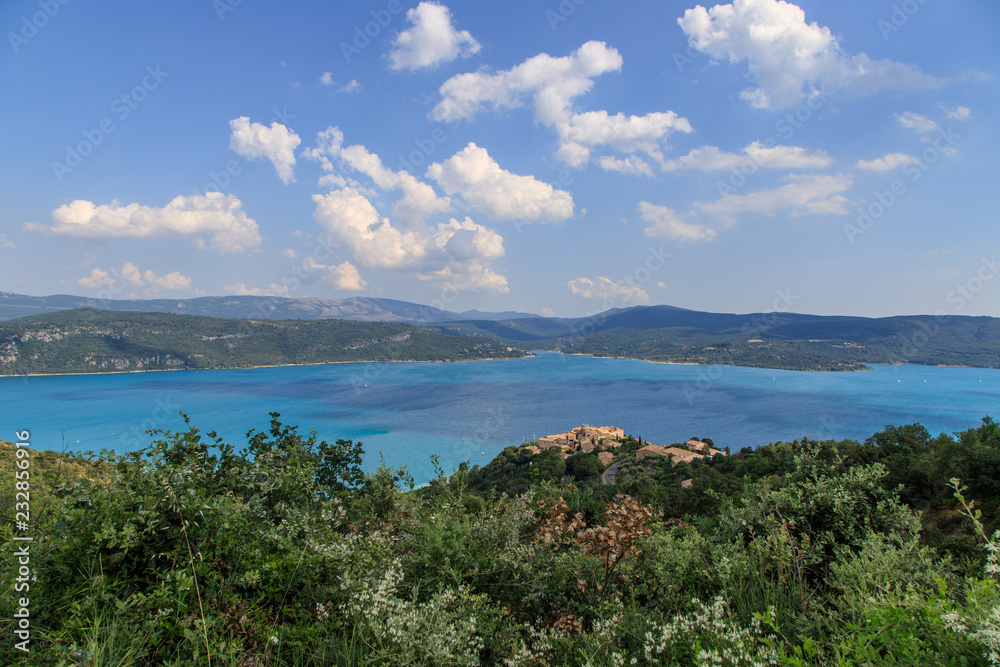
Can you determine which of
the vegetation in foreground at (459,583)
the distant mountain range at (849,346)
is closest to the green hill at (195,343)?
the distant mountain range at (849,346)

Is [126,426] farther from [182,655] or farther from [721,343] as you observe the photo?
[721,343]

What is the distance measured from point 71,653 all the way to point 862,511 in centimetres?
446

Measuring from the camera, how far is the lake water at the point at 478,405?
53062 mm

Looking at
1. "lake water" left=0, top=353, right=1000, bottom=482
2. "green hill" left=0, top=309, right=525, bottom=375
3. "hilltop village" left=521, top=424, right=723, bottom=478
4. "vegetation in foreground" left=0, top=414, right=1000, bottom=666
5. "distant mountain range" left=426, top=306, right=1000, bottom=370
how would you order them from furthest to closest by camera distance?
"distant mountain range" left=426, top=306, right=1000, bottom=370 → "green hill" left=0, top=309, right=525, bottom=375 → "lake water" left=0, top=353, right=1000, bottom=482 → "hilltop village" left=521, top=424, right=723, bottom=478 → "vegetation in foreground" left=0, top=414, right=1000, bottom=666

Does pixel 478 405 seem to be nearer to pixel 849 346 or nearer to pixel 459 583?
pixel 459 583

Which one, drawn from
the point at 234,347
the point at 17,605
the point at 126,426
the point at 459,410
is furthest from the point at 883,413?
the point at 234,347

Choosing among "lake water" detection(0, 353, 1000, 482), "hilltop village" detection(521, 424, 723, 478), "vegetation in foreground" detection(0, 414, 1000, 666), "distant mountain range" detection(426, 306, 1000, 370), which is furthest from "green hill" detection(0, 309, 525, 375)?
"vegetation in foreground" detection(0, 414, 1000, 666)

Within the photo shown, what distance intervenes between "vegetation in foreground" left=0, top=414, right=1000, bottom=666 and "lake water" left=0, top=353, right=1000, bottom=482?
38.6 metres

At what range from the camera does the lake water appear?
53.1 metres

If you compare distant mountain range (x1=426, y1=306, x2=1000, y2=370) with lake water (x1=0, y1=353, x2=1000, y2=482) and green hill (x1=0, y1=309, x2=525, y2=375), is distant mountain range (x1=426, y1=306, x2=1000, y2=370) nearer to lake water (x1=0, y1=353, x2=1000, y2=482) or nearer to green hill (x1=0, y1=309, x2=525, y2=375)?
lake water (x1=0, y1=353, x2=1000, y2=482)

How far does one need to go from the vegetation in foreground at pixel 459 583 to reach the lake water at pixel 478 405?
38.6m

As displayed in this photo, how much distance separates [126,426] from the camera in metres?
55.9

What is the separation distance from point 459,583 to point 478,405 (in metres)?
75.5

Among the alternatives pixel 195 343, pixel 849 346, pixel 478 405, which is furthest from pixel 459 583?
pixel 849 346
